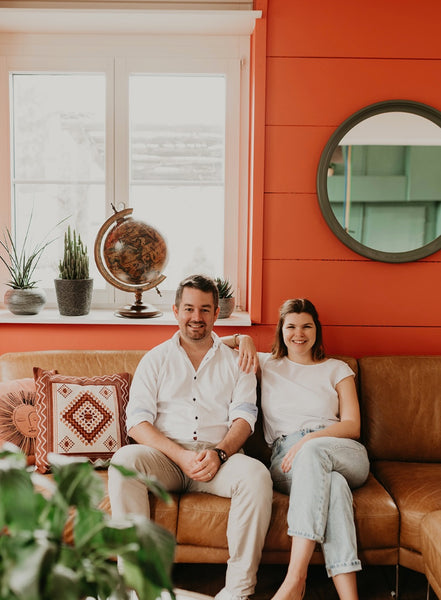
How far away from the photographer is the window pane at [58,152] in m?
3.00

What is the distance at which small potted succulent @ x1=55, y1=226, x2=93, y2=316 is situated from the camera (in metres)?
2.78

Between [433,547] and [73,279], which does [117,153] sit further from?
[433,547]

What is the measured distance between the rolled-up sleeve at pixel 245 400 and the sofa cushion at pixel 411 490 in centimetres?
58

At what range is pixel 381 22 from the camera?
270cm

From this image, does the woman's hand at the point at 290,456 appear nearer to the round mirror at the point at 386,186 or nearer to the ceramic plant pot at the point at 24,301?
the round mirror at the point at 386,186

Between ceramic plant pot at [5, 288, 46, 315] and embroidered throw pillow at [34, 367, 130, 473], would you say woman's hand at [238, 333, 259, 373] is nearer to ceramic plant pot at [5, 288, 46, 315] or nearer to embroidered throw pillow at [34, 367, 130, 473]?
embroidered throw pillow at [34, 367, 130, 473]

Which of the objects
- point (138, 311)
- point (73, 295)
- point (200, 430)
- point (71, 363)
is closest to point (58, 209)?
point (73, 295)

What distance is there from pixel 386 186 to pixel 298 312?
0.86 meters

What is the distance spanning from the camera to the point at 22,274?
9.43 ft

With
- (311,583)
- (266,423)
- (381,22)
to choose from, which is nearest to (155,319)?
(266,423)

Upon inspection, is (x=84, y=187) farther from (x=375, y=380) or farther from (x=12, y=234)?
(x=375, y=380)

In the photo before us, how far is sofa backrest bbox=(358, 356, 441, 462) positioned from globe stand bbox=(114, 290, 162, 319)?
102 centimetres

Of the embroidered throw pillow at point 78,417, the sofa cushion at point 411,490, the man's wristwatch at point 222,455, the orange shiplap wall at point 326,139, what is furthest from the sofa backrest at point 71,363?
the sofa cushion at point 411,490

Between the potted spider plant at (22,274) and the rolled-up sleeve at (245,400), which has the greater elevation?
the potted spider plant at (22,274)
